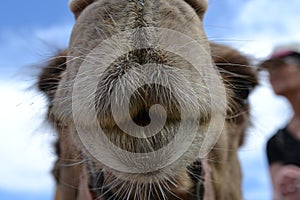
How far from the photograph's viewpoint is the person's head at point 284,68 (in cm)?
288

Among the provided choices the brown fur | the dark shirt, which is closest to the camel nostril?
the brown fur

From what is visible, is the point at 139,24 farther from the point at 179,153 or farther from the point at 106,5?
the point at 179,153

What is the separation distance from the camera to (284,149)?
283 cm

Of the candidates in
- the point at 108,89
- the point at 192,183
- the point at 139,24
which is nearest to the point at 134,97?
→ the point at 108,89

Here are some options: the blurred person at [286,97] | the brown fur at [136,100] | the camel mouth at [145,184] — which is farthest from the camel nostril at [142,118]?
the blurred person at [286,97]

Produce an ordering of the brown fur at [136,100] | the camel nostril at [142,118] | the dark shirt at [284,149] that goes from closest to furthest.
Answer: the camel nostril at [142,118], the brown fur at [136,100], the dark shirt at [284,149]

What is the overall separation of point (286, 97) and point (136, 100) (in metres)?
1.23

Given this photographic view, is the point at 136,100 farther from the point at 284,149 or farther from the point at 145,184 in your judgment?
the point at 284,149

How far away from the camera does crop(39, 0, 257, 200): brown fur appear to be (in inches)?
82.3

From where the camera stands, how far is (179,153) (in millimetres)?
2127

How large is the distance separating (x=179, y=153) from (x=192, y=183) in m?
0.39

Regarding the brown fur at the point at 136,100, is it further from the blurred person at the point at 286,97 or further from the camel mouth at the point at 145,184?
the blurred person at the point at 286,97

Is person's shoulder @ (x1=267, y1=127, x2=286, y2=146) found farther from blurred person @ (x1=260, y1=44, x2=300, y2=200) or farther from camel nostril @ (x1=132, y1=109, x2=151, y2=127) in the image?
camel nostril @ (x1=132, y1=109, x2=151, y2=127)

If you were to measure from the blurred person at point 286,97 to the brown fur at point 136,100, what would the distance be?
0.49 feet
